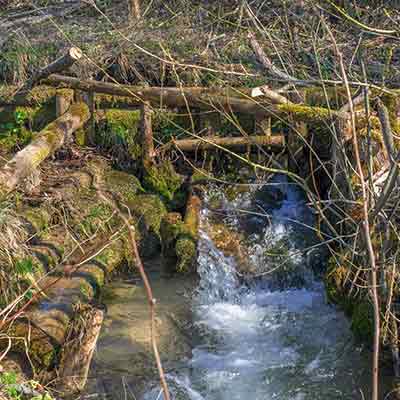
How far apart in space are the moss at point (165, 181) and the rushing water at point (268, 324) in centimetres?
51

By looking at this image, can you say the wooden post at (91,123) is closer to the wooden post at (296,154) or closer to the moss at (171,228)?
the moss at (171,228)

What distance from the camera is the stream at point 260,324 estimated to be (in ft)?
19.4

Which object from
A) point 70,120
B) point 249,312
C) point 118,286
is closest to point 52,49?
point 70,120

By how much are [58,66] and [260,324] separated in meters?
3.95

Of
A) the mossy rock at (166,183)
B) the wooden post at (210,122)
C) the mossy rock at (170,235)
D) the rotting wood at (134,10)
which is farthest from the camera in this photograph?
the rotting wood at (134,10)

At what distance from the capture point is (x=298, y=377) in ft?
19.7

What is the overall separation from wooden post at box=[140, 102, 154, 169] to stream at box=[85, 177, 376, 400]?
2.92ft

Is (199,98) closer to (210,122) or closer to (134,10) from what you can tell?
(210,122)

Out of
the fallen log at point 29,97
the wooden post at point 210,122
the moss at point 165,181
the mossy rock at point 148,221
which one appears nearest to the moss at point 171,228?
the mossy rock at point 148,221

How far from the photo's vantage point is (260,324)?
700 centimetres

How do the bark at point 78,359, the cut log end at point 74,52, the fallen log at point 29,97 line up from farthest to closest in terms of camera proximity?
the fallen log at point 29,97, the cut log end at point 74,52, the bark at point 78,359

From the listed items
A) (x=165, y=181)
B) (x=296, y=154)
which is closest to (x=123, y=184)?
(x=165, y=181)

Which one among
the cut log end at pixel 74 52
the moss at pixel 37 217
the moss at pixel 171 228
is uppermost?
the cut log end at pixel 74 52

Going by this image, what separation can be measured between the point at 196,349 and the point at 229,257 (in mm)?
1693
